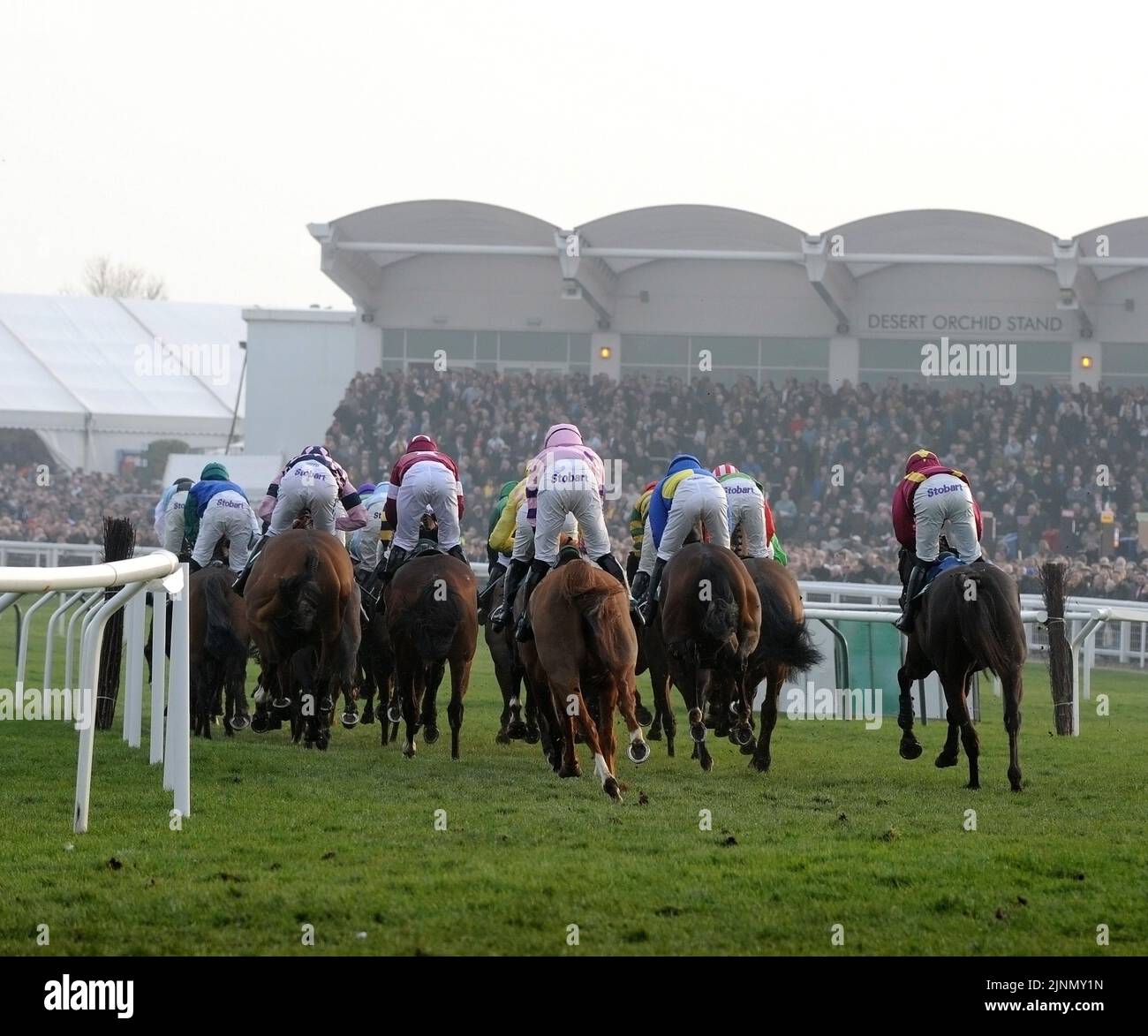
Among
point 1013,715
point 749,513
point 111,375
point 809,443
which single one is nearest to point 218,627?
point 749,513

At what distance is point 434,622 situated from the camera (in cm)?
953

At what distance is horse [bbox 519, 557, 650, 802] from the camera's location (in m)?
8.00

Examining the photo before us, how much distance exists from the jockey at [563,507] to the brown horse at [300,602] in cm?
133

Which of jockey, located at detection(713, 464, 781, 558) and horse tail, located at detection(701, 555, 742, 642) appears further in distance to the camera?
jockey, located at detection(713, 464, 781, 558)

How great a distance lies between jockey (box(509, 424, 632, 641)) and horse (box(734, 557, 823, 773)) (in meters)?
1.07

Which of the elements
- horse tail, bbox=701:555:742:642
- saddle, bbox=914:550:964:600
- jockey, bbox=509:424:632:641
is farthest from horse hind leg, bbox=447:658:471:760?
saddle, bbox=914:550:964:600

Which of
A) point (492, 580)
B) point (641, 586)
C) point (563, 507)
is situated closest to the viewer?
point (563, 507)

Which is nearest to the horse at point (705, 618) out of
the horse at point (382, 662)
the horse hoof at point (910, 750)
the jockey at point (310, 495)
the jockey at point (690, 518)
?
the jockey at point (690, 518)

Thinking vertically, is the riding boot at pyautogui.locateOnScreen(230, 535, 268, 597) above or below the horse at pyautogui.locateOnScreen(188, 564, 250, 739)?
above

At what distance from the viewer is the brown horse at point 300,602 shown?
9586mm

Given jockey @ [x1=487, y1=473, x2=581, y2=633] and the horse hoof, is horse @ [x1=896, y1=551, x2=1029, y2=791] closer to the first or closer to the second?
the horse hoof

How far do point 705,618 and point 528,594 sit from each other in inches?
35.4

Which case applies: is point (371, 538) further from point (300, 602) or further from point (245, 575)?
point (300, 602)
